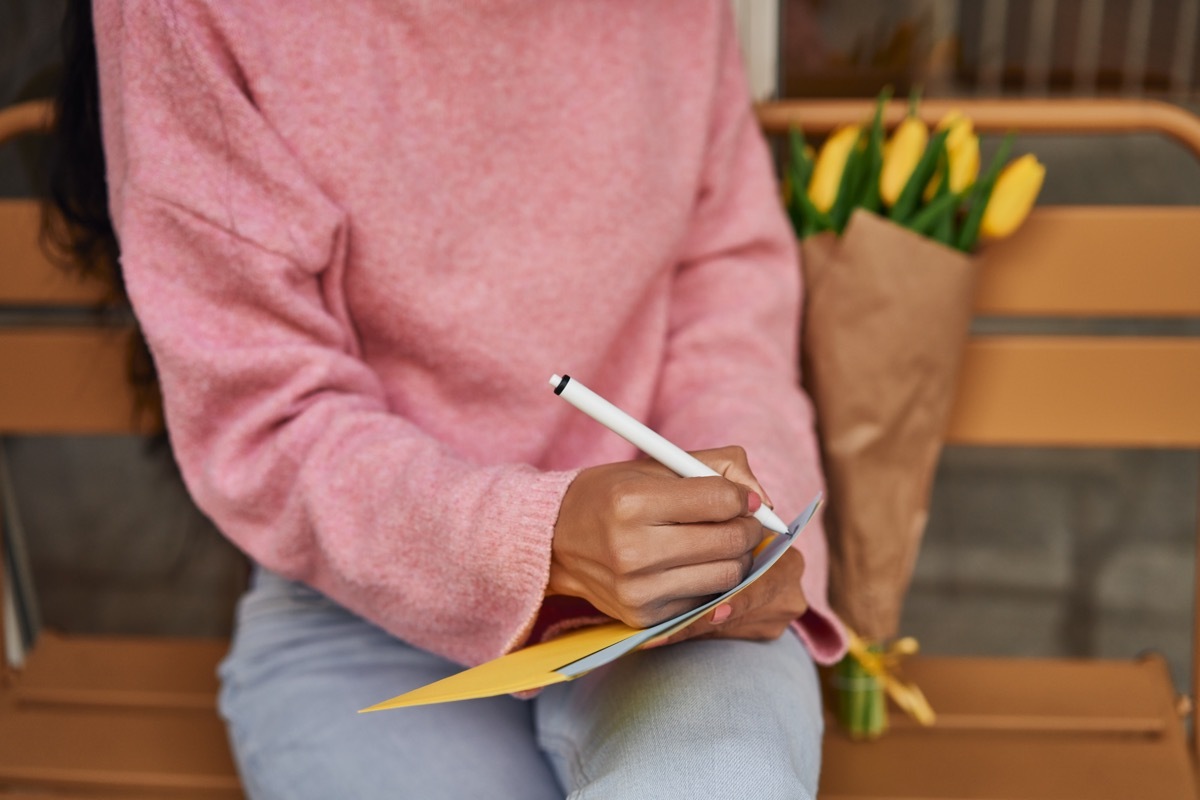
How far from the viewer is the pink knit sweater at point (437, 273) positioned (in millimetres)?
830

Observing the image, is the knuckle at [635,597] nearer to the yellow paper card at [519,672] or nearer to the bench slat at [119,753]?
the yellow paper card at [519,672]

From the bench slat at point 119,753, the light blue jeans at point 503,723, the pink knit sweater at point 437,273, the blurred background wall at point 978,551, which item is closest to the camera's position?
the light blue jeans at point 503,723

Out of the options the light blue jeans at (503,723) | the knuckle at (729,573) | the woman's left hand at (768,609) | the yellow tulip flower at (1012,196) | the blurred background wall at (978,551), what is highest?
the yellow tulip flower at (1012,196)

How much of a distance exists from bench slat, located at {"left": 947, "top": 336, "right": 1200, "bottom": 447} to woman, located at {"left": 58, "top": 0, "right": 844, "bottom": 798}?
1.04 feet

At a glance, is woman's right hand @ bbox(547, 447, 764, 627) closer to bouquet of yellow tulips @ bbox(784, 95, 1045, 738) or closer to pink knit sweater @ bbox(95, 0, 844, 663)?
pink knit sweater @ bbox(95, 0, 844, 663)

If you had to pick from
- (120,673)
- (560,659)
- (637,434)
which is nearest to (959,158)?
(637,434)

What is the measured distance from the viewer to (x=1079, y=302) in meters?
1.25

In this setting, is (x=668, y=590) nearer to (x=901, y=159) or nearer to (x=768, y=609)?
(x=768, y=609)

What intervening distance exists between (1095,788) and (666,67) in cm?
80

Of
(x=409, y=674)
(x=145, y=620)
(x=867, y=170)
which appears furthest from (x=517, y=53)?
(x=145, y=620)

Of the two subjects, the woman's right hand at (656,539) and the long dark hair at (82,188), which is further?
the long dark hair at (82,188)

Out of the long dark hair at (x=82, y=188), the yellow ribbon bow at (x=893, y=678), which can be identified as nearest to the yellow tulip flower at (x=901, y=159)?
the yellow ribbon bow at (x=893, y=678)

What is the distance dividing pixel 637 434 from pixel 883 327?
1.76 feet

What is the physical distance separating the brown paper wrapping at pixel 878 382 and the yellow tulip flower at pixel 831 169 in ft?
0.16
